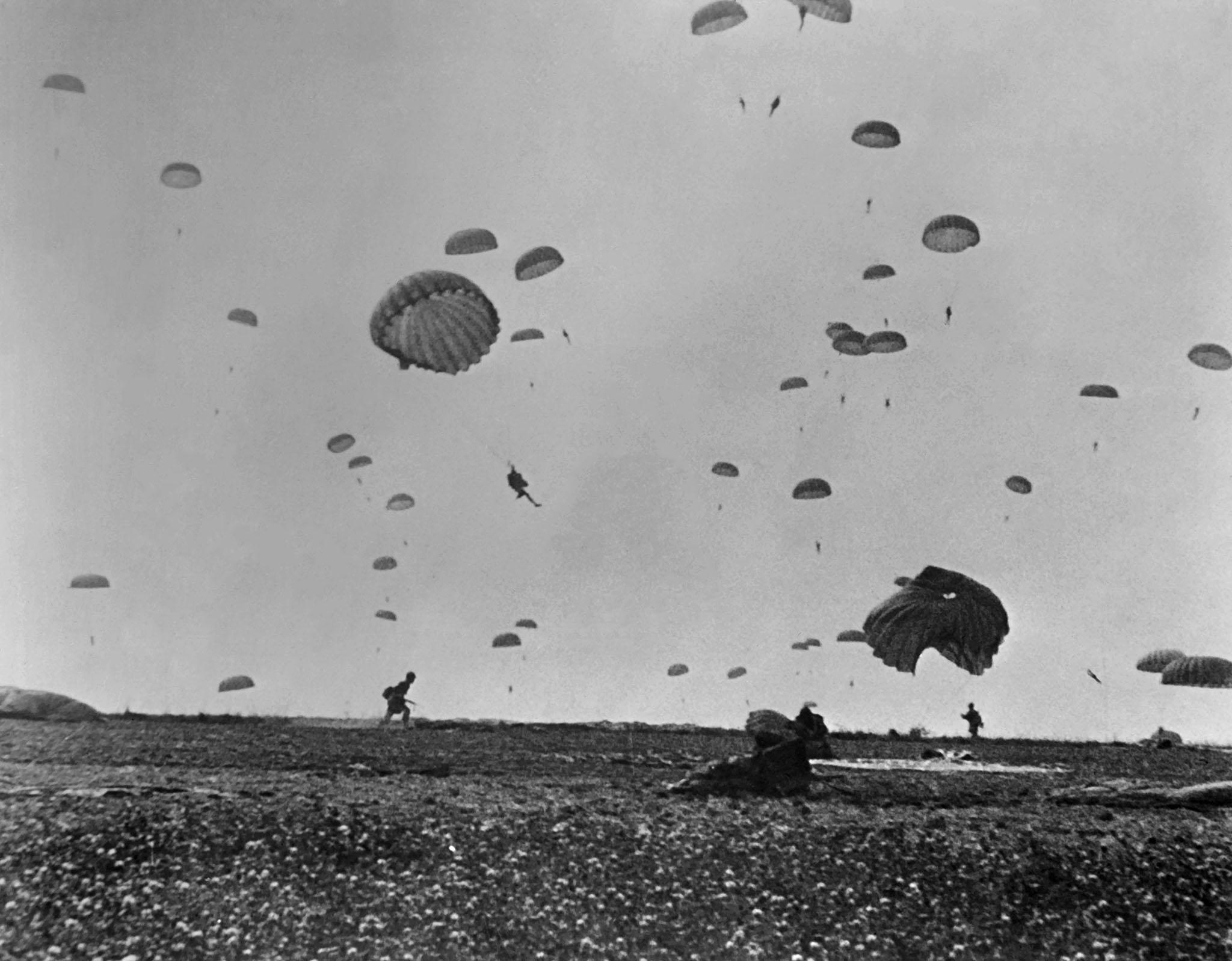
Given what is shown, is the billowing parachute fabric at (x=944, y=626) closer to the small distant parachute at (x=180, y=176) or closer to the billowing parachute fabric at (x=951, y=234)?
the billowing parachute fabric at (x=951, y=234)

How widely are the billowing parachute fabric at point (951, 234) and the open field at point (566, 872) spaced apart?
1355 cm

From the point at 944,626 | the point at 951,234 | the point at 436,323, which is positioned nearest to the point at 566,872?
the point at 944,626

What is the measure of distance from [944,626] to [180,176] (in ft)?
63.1

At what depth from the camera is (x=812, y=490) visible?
105 feet

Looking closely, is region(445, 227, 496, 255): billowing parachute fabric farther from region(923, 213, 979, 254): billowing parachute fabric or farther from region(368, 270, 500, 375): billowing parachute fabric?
region(923, 213, 979, 254): billowing parachute fabric

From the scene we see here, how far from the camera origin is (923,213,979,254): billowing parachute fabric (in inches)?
1128

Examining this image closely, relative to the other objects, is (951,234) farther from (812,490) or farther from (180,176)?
(180,176)

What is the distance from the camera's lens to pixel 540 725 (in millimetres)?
33125

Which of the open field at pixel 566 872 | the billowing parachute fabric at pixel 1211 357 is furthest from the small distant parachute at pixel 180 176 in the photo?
the billowing parachute fabric at pixel 1211 357

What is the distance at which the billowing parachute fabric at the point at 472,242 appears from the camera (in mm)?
28594

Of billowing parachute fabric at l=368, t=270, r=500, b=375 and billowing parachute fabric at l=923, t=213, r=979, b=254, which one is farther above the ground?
billowing parachute fabric at l=923, t=213, r=979, b=254

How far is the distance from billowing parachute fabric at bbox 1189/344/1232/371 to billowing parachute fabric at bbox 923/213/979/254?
234 inches

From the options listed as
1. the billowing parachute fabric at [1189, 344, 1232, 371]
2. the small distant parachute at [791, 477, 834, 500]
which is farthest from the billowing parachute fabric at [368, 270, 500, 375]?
the billowing parachute fabric at [1189, 344, 1232, 371]

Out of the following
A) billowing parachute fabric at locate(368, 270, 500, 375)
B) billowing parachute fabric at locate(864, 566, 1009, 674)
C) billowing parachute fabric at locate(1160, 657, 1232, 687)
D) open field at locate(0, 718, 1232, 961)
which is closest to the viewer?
open field at locate(0, 718, 1232, 961)
